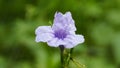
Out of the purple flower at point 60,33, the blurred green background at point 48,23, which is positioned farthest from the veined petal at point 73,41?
the blurred green background at point 48,23

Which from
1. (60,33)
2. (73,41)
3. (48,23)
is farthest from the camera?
(48,23)

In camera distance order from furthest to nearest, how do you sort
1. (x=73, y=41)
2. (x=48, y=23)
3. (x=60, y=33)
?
(x=48, y=23), (x=60, y=33), (x=73, y=41)

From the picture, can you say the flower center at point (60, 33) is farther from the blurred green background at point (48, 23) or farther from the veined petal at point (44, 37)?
the blurred green background at point (48, 23)

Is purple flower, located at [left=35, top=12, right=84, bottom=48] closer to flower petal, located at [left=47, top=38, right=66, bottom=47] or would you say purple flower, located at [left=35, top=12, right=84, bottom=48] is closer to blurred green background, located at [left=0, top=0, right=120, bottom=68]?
flower petal, located at [left=47, top=38, right=66, bottom=47]

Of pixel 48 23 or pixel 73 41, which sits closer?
pixel 73 41

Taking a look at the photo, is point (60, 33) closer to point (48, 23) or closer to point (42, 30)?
point (42, 30)

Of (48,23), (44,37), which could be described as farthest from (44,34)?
(48,23)

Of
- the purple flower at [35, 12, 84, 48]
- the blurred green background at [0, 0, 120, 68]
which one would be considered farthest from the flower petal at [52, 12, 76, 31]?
the blurred green background at [0, 0, 120, 68]
